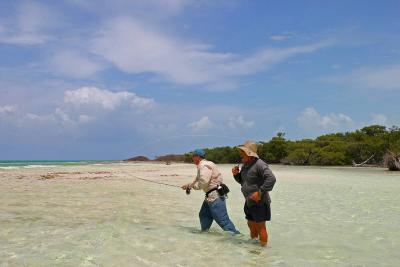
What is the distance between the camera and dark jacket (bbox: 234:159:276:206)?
821 centimetres

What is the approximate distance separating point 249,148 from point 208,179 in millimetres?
1497

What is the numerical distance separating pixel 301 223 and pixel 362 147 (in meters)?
52.9

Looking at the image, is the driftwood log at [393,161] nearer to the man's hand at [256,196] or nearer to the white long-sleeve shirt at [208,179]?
the white long-sleeve shirt at [208,179]

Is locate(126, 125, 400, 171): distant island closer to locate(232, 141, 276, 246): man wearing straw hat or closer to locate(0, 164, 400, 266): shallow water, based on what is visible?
locate(0, 164, 400, 266): shallow water

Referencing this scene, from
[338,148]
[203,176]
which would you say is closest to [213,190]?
[203,176]

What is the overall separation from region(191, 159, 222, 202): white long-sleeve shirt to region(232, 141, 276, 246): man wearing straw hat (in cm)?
114

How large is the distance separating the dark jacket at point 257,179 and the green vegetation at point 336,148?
154ft

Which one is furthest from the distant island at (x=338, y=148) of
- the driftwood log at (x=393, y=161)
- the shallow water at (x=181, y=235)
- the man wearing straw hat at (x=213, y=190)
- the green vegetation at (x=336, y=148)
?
the man wearing straw hat at (x=213, y=190)

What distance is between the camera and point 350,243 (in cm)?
923

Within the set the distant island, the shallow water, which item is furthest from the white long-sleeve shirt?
the distant island

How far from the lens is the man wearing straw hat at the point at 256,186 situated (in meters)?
8.26

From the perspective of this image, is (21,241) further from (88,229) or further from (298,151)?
(298,151)

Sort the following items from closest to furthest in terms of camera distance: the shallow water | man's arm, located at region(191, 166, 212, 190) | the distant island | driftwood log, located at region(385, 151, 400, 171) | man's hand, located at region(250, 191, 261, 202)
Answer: the shallow water, man's hand, located at region(250, 191, 261, 202), man's arm, located at region(191, 166, 212, 190), driftwood log, located at region(385, 151, 400, 171), the distant island

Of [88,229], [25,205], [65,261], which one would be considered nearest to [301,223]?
[88,229]
